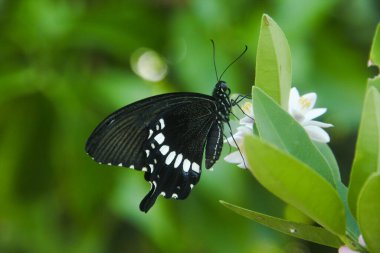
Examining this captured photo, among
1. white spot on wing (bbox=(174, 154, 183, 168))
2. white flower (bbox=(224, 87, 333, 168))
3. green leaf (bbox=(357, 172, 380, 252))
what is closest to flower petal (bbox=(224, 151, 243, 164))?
white flower (bbox=(224, 87, 333, 168))

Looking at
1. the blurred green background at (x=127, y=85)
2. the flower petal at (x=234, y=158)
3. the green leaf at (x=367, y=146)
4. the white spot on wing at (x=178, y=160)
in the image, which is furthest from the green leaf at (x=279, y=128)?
the blurred green background at (x=127, y=85)

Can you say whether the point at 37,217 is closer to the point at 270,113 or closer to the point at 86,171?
the point at 86,171

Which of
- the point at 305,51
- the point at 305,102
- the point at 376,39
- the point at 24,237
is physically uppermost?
the point at 305,51

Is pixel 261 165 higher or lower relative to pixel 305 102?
lower

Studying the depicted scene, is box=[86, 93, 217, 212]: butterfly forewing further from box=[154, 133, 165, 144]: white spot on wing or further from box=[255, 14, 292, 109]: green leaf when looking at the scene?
box=[255, 14, 292, 109]: green leaf

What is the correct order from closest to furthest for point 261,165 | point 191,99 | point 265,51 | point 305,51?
point 261,165
point 265,51
point 191,99
point 305,51

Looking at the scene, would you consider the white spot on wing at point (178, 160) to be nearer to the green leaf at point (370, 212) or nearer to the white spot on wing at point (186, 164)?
the white spot on wing at point (186, 164)

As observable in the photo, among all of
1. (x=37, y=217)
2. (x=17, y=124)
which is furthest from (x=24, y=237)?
(x=17, y=124)

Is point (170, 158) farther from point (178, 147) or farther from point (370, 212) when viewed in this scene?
point (370, 212)

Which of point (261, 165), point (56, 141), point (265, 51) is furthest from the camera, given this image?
point (56, 141)
